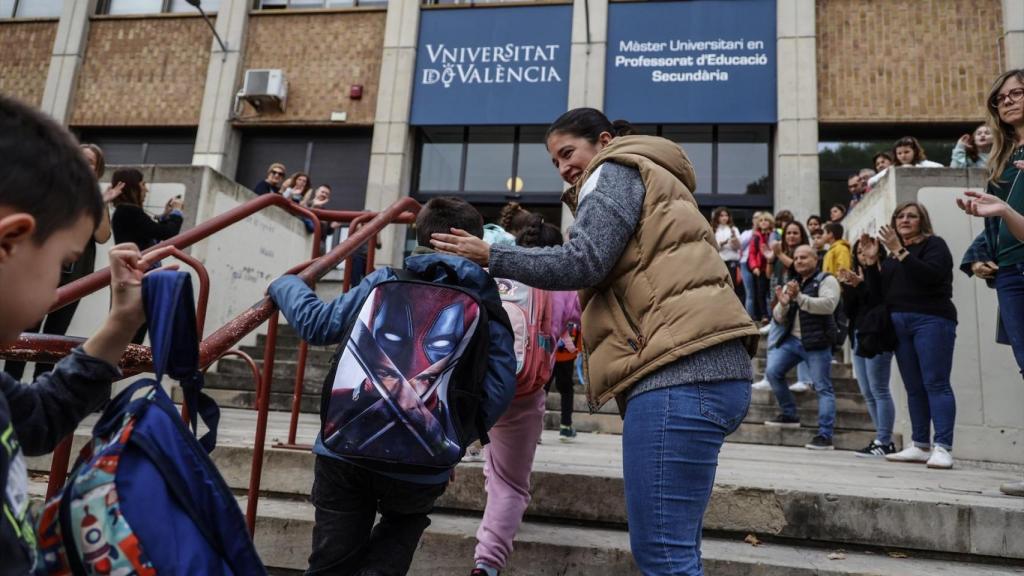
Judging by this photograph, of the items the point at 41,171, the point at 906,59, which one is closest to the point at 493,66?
the point at 906,59

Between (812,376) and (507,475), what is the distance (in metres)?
4.11

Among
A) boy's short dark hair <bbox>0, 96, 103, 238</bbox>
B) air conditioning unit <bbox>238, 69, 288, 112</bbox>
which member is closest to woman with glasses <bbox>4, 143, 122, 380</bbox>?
boy's short dark hair <bbox>0, 96, 103, 238</bbox>

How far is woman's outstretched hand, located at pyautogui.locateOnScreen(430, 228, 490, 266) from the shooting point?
192cm

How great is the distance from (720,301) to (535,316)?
4.62ft

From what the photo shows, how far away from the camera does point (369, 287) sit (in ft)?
7.01

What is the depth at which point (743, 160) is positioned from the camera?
1191 centimetres

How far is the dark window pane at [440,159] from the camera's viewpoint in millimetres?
12875

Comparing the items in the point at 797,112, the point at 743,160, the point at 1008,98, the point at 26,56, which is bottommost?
the point at 1008,98

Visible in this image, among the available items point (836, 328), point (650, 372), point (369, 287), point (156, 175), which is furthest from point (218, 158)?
point (650, 372)

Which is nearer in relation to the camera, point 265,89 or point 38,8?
point 265,89

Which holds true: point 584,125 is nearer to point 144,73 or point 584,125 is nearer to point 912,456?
point 912,456

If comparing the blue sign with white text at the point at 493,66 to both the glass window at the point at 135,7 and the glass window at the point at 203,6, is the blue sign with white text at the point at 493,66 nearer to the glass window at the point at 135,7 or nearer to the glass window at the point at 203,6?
the glass window at the point at 203,6

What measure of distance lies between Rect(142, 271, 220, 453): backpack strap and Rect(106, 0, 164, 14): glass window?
604 inches

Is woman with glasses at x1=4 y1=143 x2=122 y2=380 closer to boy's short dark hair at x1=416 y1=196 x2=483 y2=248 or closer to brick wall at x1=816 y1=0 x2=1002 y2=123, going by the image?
boy's short dark hair at x1=416 y1=196 x2=483 y2=248
